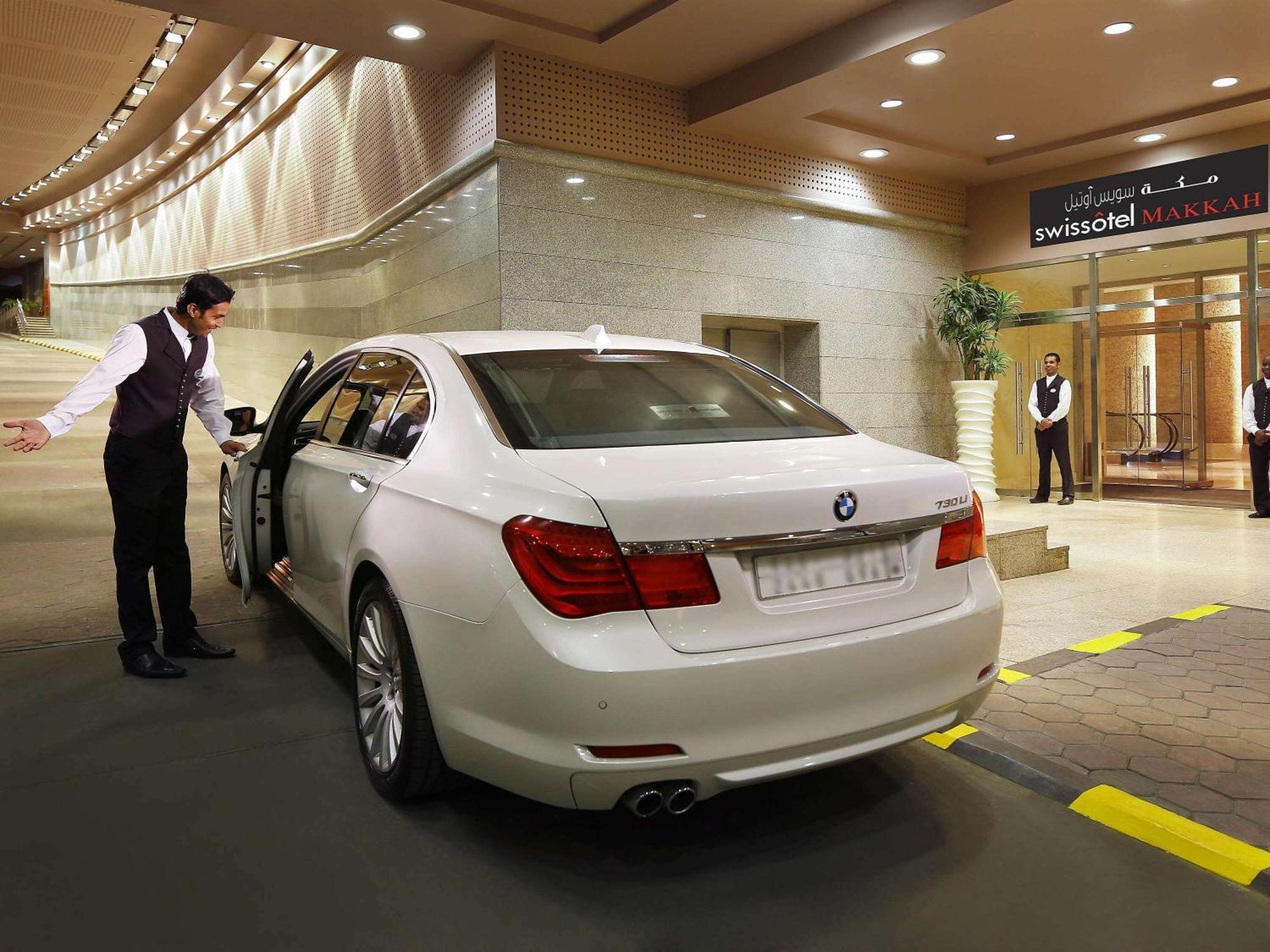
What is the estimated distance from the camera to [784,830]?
2.36m

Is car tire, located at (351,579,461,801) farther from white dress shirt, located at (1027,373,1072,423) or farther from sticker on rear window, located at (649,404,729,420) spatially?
white dress shirt, located at (1027,373,1072,423)

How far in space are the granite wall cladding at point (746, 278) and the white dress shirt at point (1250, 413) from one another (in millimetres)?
3248

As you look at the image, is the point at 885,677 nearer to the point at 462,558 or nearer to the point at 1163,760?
the point at 462,558

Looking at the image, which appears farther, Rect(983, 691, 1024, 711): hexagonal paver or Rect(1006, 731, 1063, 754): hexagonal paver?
Rect(983, 691, 1024, 711): hexagonal paver

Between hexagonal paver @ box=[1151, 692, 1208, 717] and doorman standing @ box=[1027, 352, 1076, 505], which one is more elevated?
doorman standing @ box=[1027, 352, 1076, 505]

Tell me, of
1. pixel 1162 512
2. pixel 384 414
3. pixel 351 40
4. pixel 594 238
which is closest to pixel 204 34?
pixel 351 40

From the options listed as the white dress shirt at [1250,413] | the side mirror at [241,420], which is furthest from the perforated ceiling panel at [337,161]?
the white dress shirt at [1250,413]

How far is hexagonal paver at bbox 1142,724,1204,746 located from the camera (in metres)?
2.93

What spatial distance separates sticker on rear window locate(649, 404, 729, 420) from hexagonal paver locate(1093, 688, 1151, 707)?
1.91 metres

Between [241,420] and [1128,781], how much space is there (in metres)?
3.57

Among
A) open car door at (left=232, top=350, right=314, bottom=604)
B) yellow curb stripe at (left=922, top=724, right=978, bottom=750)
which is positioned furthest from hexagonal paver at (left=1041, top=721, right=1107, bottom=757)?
open car door at (left=232, top=350, right=314, bottom=604)

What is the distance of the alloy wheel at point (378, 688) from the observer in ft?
8.07

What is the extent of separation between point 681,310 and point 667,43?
2.43 meters

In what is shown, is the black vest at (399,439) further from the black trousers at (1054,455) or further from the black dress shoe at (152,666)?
the black trousers at (1054,455)
